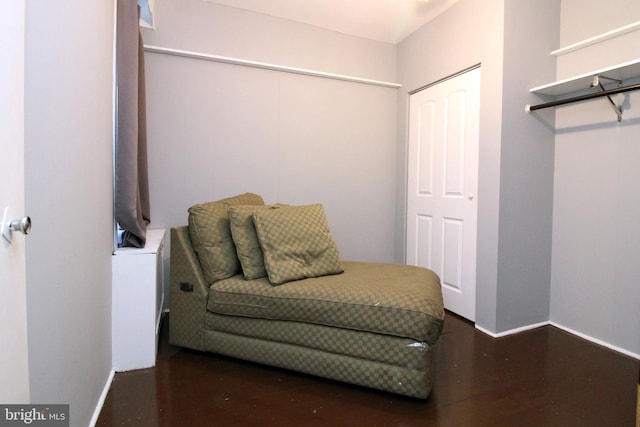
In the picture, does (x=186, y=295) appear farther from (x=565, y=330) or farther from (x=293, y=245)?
(x=565, y=330)

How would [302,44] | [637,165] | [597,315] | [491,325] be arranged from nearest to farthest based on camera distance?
[637,165], [597,315], [491,325], [302,44]

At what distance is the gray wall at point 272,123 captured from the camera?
2.52m

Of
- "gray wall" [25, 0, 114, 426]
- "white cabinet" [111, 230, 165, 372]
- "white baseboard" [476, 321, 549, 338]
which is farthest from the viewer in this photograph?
"white baseboard" [476, 321, 549, 338]

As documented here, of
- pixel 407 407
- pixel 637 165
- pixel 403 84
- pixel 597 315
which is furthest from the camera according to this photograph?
pixel 403 84

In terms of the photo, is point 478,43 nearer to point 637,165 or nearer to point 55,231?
point 637,165

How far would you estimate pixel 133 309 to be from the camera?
1775mm

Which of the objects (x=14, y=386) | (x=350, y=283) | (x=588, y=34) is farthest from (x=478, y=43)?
(x=14, y=386)

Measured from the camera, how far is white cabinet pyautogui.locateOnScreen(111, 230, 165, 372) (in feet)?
5.75

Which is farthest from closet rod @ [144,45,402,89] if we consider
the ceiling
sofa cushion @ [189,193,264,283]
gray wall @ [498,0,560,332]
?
sofa cushion @ [189,193,264,283]

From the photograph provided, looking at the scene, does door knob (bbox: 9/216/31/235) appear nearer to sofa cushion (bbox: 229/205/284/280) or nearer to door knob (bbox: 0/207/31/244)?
door knob (bbox: 0/207/31/244)

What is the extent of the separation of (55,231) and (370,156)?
2.61 metres

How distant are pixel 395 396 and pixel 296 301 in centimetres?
66

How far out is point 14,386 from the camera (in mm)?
701

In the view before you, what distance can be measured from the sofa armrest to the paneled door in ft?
6.31
